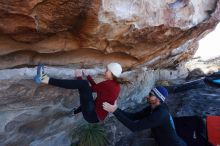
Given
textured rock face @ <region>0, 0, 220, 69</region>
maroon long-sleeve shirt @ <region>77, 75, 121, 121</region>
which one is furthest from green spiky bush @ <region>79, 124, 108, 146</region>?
maroon long-sleeve shirt @ <region>77, 75, 121, 121</region>

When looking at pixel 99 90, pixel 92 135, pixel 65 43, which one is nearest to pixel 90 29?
pixel 65 43

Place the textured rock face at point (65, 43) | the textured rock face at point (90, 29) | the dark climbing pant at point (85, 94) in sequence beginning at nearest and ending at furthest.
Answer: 1. the textured rock face at point (90, 29)
2. the textured rock face at point (65, 43)
3. the dark climbing pant at point (85, 94)

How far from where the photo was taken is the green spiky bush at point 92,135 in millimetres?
7449

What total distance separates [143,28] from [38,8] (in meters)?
2.25

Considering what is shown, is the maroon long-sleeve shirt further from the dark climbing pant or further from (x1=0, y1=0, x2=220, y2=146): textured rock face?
(x1=0, y1=0, x2=220, y2=146): textured rock face

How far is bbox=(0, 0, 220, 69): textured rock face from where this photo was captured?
4816mm

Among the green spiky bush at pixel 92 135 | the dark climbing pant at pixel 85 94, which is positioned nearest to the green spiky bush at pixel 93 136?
the green spiky bush at pixel 92 135

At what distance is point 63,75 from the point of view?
611 cm

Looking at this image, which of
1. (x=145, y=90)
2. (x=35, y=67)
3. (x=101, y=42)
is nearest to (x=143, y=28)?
(x=101, y=42)

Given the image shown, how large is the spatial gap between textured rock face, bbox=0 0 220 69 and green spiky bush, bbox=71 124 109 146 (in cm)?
154

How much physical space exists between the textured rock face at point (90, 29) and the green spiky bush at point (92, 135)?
1.54m

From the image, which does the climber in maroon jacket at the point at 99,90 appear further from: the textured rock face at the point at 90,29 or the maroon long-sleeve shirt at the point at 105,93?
the textured rock face at the point at 90,29

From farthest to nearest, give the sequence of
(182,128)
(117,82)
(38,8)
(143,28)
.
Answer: (182,128)
(143,28)
(117,82)
(38,8)

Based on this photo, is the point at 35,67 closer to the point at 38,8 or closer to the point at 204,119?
the point at 38,8
